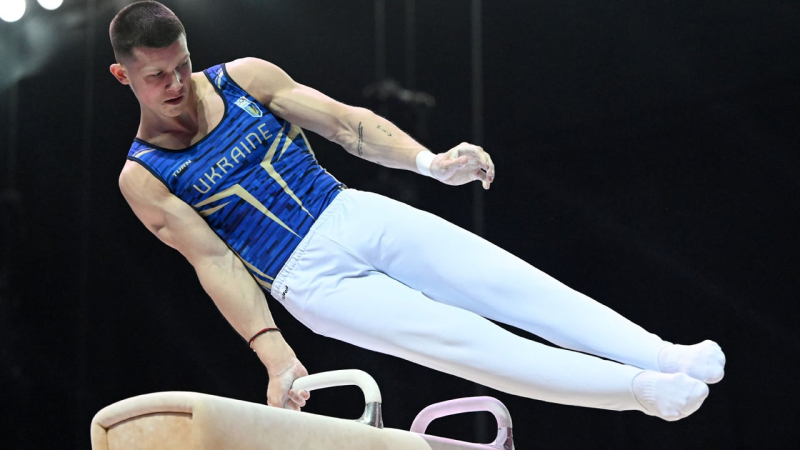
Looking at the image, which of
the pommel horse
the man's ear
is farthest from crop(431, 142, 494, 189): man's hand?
the man's ear

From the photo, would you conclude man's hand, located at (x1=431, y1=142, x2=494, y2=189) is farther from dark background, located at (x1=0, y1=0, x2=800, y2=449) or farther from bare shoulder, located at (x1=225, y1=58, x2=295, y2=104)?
dark background, located at (x1=0, y1=0, x2=800, y2=449)

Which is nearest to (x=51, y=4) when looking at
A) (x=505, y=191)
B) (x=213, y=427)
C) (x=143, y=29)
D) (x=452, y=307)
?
(x=505, y=191)

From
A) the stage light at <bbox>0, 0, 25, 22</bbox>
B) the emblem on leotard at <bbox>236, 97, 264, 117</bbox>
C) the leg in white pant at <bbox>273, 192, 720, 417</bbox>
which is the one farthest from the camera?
the stage light at <bbox>0, 0, 25, 22</bbox>

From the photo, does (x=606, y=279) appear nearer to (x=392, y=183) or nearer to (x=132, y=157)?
(x=392, y=183)

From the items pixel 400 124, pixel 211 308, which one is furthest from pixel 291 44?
pixel 211 308

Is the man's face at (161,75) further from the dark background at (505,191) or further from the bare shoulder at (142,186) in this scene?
the dark background at (505,191)

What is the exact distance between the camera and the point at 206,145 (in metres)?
2.66

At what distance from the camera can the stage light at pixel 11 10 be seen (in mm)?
5176

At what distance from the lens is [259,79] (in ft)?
9.18

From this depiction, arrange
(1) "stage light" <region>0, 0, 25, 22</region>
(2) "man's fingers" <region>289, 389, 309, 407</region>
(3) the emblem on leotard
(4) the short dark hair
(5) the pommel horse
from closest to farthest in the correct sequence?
1. (5) the pommel horse
2. (2) "man's fingers" <region>289, 389, 309, 407</region>
3. (4) the short dark hair
4. (3) the emblem on leotard
5. (1) "stage light" <region>0, 0, 25, 22</region>

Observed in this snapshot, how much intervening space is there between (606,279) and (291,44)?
2192mm

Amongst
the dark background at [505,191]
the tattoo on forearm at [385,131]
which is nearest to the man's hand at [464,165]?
the tattoo on forearm at [385,131]

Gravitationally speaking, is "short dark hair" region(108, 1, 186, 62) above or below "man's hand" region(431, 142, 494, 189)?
above

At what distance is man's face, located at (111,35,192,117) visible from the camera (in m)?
2.55
